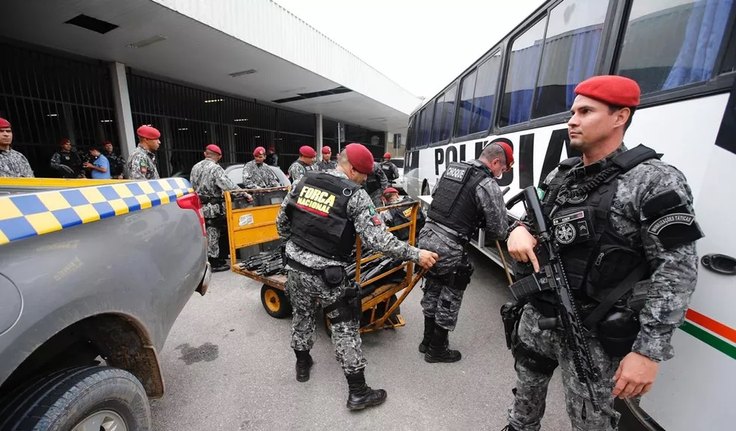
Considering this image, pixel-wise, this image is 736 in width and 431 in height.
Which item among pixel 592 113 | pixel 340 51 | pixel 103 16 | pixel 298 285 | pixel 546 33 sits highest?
pixel 340 51

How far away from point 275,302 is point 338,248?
1.47m

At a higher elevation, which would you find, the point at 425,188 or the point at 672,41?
the point at 672,41

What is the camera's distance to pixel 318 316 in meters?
3.14

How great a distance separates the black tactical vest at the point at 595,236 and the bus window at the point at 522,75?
2.08m

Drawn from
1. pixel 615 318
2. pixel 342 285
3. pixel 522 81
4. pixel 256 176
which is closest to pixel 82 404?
pixel 342 285

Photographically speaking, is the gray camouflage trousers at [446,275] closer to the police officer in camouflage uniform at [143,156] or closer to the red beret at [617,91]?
the red beret at [617,91]

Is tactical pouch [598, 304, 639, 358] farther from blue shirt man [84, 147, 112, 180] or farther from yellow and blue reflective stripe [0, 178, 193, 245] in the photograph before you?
blue shirt man [84, 147, 112, 180]

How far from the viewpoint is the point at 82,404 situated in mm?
1167

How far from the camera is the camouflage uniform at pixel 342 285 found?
202 centimetres

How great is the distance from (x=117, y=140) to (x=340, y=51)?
6536 mm

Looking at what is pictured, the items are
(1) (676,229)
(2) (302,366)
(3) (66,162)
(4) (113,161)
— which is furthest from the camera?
(4) (113,161)

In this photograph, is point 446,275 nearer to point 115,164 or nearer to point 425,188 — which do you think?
point 425,188

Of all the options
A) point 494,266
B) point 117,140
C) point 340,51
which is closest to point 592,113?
point 494,266

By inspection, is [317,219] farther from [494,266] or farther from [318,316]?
[494,266]
